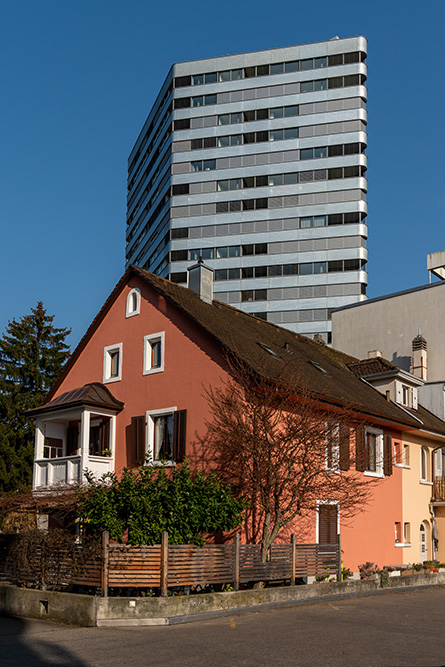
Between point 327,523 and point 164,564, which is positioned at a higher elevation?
point 327,523

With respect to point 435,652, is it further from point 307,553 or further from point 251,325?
point 251,325

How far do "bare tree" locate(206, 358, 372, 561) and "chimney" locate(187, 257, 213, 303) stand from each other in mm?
5695

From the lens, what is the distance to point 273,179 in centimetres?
7588

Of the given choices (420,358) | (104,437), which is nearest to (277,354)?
(104,437)

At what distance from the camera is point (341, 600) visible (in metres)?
18.7

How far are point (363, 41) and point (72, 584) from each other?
71576 mm

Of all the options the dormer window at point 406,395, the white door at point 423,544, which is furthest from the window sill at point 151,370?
the white door at point 423,544

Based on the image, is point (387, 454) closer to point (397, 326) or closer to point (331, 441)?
point (331, 441)

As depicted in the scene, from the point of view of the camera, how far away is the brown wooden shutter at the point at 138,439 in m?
22.8

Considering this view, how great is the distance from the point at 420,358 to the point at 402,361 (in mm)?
1609

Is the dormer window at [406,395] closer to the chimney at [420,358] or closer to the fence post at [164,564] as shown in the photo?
the chimney at [420,358]

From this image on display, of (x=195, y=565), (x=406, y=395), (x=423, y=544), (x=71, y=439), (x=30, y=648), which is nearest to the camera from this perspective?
(x=30, y=648)

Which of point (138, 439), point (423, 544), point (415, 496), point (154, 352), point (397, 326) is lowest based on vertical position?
point (423, 544)

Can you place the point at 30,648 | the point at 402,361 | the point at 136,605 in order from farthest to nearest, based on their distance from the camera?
1. the point at 402,361
2. the point at 136,605
3. the point at 30,648
